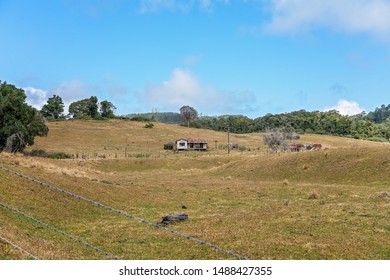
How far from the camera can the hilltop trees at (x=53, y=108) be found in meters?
187

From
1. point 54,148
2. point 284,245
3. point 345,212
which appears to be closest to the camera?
point 284,245

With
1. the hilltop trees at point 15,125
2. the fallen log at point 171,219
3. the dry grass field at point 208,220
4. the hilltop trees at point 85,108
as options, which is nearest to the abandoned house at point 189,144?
the hilltop trees at point 15,125

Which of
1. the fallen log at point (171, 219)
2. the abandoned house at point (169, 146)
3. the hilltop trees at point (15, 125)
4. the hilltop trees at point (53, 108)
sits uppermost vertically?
the hilltop trees at point (53, 108)

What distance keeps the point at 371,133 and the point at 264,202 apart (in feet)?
581

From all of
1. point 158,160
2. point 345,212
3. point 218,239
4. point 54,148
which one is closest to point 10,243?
point 218,239

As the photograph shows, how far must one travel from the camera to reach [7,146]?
2997 inches

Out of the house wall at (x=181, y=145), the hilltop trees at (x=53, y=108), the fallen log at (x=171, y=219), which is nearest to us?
the fallen log at (x=171, y=219)

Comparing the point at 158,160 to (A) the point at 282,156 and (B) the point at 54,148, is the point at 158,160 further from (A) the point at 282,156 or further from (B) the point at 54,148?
(B) the point at 54,148

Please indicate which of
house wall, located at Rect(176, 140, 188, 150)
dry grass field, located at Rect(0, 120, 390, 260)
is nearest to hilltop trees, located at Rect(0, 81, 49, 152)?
house wall, located at Rect(176, 140, 188, 150)

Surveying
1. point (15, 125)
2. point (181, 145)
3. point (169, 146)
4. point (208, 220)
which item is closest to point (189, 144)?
point (181, 145)

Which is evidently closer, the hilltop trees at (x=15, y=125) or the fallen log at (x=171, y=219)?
the fallen log at (x=171, y=219)

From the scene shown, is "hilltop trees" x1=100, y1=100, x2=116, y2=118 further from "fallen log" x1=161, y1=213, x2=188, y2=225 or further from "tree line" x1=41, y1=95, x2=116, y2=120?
"fallen log" x1=161, y1=213, x2=188, y2=225

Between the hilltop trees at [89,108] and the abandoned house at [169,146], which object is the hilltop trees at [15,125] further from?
the hilltop trees at [89,108]

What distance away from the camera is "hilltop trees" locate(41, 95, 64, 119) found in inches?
7362
